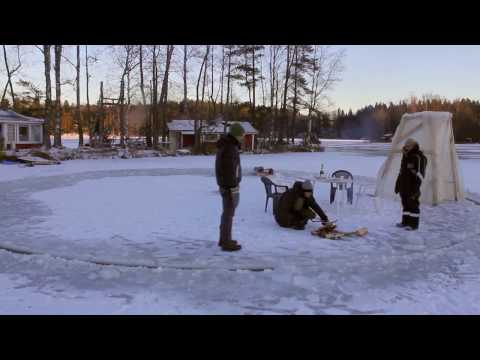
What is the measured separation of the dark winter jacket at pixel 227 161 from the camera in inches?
219

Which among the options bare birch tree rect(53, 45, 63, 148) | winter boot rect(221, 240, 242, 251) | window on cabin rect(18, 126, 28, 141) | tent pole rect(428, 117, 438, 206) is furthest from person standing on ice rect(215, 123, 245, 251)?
window on cabin rect(18, 126, 28, 141)

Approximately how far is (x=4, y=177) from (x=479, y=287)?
48.8 feet

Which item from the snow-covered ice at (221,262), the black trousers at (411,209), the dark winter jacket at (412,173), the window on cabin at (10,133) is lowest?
the snow-covered ice at (221,262)

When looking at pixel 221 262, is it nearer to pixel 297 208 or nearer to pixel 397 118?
pixel 297 208

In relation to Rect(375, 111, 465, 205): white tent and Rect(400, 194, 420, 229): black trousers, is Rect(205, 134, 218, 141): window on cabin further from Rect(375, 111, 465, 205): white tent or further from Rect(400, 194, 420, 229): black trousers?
Rect(400, 194, 420, 229): black trousers

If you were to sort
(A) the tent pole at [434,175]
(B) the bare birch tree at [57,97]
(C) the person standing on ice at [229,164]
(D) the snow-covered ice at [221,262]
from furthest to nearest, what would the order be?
(B) the bare birch tree at [57,97]
(A) the tent pole at [434,175]
(C) the person standing on ice at [229,164]
(D) the snow-covered ice at [221,262]

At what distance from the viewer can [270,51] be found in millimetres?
42250

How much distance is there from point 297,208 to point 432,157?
15.6ft

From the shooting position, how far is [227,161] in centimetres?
556

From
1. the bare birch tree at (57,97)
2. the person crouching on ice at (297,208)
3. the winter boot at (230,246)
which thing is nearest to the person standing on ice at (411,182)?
the person crouching on ice at (297,208)

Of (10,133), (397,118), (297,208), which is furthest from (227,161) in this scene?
(397,118)

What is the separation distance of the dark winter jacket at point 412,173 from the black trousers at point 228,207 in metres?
3.43

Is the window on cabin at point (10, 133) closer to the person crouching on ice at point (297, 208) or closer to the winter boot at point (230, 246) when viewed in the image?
the person crouching on ice at point (297, 208)

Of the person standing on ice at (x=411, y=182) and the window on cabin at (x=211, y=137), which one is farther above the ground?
the window on cabin at (x=211, y=137)
